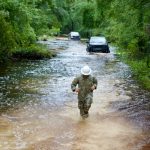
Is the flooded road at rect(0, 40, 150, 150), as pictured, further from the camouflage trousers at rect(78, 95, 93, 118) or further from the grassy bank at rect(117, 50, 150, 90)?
the grassy bank at rect(117, 50, 150, 90)

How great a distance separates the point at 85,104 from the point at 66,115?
898 mm

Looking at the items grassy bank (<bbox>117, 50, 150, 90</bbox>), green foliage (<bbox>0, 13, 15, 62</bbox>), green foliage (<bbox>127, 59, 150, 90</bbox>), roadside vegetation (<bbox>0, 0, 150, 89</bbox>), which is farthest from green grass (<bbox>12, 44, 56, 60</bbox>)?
green foliage (<bbox>127, 59, 150, 90</bbox>)

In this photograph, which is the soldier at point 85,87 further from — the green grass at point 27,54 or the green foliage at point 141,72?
the green grass at point 27,54

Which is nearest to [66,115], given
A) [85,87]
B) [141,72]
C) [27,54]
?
[85,87]

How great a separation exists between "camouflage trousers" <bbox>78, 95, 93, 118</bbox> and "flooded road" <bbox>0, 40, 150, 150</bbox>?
247mm

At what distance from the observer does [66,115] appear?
45.8 feet

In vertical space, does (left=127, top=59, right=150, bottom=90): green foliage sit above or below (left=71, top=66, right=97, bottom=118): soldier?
below

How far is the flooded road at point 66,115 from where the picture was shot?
10992 millimetres

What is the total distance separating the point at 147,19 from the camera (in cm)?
2148

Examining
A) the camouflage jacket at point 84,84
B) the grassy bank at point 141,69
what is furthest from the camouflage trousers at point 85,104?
the grassy bank at point 141,69

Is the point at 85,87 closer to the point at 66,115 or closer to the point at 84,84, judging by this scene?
the point at 84,84

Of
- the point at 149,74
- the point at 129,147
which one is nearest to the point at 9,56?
the point at 149,74

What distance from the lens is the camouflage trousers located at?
13297mm

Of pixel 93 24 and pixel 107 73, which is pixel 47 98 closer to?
pixel 107 73
